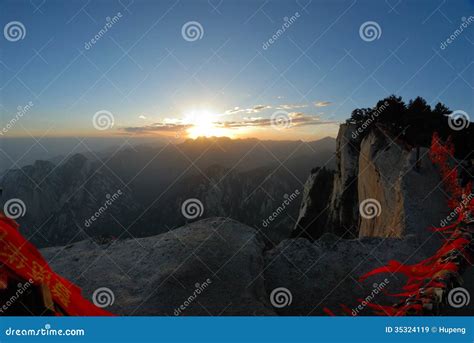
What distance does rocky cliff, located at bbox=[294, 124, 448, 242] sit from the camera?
17609 mm

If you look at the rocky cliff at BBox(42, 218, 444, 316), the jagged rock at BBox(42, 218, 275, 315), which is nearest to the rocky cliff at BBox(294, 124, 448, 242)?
the rocky cliff at BBox(42, 218, 444, 316)

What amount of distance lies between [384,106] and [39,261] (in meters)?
33.2

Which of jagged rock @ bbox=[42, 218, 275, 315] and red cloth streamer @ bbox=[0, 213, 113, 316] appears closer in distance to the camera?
red cloth streamer @ bbox=[0, 213, 113, 316]

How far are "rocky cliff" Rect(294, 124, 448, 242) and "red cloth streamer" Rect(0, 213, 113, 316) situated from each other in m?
14.5

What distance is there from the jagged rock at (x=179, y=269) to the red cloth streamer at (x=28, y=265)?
2.08m

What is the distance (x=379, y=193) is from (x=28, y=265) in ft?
77.8

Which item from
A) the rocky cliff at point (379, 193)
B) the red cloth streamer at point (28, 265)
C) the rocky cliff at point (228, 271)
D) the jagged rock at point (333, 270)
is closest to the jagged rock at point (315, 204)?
the rocky cliff at point (379, 193)

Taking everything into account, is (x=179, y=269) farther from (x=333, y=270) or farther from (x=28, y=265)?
(x=333, y=270)

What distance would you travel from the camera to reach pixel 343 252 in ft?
47.2

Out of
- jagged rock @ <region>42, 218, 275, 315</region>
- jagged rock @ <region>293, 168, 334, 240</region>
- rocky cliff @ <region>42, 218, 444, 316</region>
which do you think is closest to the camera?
jagged rock @ <region>42, 218, 275, 315</region>

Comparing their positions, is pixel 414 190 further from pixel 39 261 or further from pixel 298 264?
pixel 39 261

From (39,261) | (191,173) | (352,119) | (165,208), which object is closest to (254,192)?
(191,173)

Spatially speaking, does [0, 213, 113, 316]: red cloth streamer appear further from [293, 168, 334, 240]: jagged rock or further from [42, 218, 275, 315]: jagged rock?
[293, 168, 334, 240]: jagged rock

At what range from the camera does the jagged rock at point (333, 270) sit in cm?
1228
